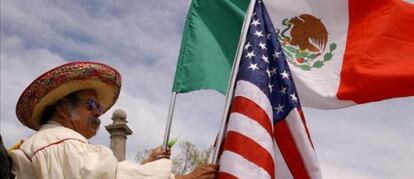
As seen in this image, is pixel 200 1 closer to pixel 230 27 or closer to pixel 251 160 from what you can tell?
pixel 230 27

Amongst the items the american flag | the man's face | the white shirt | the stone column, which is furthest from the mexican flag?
the stone column

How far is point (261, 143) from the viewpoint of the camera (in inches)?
155

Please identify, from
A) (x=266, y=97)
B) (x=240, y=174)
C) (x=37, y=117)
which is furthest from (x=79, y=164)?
(x=266, y=97)

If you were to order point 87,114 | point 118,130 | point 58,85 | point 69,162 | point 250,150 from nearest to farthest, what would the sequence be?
point 69,162, point 58,85, point 87,114, point 250,150, point 118,130

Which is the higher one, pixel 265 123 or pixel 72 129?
pixel 72 129

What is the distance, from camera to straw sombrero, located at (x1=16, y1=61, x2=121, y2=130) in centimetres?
356

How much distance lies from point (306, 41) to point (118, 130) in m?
8.32

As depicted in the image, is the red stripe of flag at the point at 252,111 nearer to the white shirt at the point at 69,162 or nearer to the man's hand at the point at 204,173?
the man's hand at the point at 204,173

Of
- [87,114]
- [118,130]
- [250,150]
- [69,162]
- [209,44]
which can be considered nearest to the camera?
[69,162]

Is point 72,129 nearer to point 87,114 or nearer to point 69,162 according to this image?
point 87,114

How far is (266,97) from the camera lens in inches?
165

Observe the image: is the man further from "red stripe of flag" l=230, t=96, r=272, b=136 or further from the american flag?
"red stripe of flag" l=230, t=96, r=272, b=136

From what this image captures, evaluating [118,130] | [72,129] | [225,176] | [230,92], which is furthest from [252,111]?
[118,130]

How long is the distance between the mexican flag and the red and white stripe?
21.6 inches
